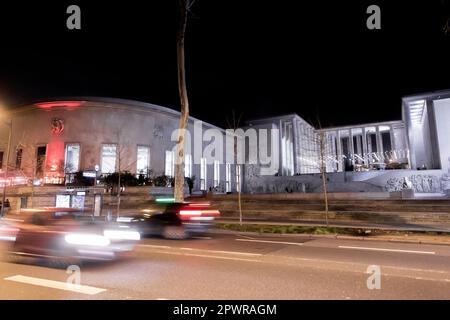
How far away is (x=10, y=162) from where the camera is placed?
46.1 m

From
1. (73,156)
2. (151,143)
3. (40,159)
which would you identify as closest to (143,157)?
(151,143)

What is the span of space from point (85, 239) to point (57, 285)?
156 cm

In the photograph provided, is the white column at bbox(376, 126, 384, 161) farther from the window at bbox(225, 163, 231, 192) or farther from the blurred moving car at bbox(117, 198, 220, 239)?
the blurred moving car at bbox(117, 198, 220, 239)

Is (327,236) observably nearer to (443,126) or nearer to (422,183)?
(422,183)

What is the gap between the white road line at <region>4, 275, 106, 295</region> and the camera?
582 cm

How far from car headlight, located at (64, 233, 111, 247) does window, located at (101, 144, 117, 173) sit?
1558 inches

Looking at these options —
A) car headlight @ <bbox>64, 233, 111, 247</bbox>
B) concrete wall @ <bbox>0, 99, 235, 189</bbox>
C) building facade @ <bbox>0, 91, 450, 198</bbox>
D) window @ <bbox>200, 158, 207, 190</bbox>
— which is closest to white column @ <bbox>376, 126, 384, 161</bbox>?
building facade @ <bbox>0, 91, 450, 198</bbox>

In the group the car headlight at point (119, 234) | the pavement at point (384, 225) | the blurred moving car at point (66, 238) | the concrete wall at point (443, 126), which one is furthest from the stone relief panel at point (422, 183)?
A: the blurred moving car at point (66, 238)

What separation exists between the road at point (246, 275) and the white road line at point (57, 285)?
0.02 metres

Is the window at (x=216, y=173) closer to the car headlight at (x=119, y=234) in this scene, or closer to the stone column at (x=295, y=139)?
the stone column at (x=295, y=139)

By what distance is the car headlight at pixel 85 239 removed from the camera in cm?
758

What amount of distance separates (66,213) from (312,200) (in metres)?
20.7
